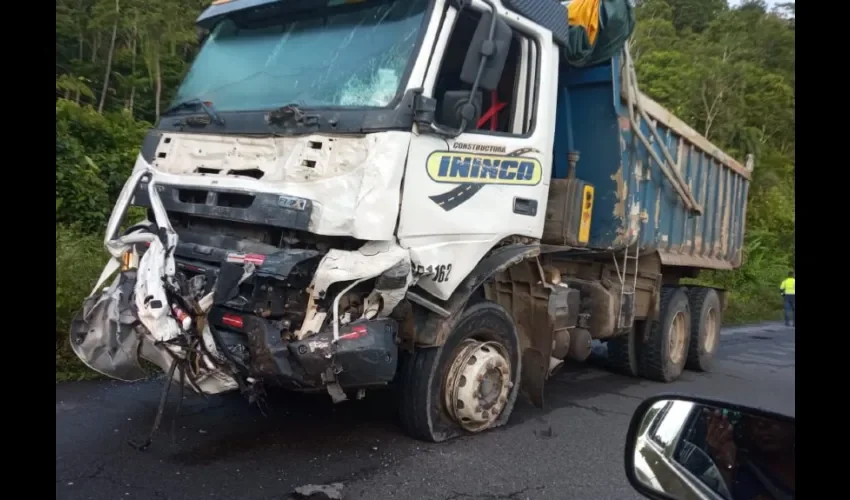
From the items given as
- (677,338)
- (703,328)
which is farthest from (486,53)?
(703,328)

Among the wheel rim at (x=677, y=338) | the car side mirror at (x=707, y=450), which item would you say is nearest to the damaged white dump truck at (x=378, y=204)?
the car side mirror at (x=707, y=450)

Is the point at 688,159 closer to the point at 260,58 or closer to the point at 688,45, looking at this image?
the point at 260,58

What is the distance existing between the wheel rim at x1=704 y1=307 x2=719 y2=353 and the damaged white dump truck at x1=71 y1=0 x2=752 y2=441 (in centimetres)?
293

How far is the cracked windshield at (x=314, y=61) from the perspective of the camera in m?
4.03

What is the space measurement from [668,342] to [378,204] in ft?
14.7

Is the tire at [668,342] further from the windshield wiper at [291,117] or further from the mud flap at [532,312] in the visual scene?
the windshield wiper at [291,117]

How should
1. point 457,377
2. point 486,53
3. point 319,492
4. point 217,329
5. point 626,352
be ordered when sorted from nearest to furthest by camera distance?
point 319,492
point 217,329
point 486,53
point 457,377
point 626,352

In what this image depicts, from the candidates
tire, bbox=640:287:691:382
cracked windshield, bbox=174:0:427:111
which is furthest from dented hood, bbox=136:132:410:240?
tire, bbox=640:287:691:382

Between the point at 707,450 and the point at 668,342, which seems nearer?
the point at 707,450

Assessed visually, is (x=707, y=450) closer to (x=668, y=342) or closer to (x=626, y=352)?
(x=626, y=352)

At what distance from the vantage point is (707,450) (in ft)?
6.28
